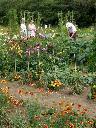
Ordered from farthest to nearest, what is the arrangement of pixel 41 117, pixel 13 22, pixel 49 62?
pixel 13 22
pixel 49 62
pixel 41 117

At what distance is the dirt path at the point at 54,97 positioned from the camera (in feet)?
36.1

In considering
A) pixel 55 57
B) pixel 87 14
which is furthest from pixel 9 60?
pixel 87 14

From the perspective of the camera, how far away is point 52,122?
9219 mm

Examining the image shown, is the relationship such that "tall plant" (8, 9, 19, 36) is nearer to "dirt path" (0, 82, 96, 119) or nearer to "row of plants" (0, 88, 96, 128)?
"dirt path" (0, 82, 96, 119)

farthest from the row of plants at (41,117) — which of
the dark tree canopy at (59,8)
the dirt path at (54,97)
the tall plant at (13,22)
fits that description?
Result: the dark tree canopy at (59,8)

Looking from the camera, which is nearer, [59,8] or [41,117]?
[41,117]

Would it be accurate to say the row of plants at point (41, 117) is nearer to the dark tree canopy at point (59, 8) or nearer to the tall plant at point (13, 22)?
the tall plant at point (13, 22)

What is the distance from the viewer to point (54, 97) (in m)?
11.9

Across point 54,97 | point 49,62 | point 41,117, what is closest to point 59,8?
point 49,62

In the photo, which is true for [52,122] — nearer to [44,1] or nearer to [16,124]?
[16,124]

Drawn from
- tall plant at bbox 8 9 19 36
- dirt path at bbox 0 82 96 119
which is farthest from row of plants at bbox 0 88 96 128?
tall plant at bbox 8 9 19 36

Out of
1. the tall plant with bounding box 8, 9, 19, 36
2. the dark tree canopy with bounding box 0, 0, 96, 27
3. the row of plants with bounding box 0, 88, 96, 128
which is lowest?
the dark tree canopy with bounding box 0, 0, 96, 27

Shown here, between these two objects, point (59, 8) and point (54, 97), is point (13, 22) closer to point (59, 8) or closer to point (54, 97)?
point (54, 97)

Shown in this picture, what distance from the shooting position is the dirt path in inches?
433
